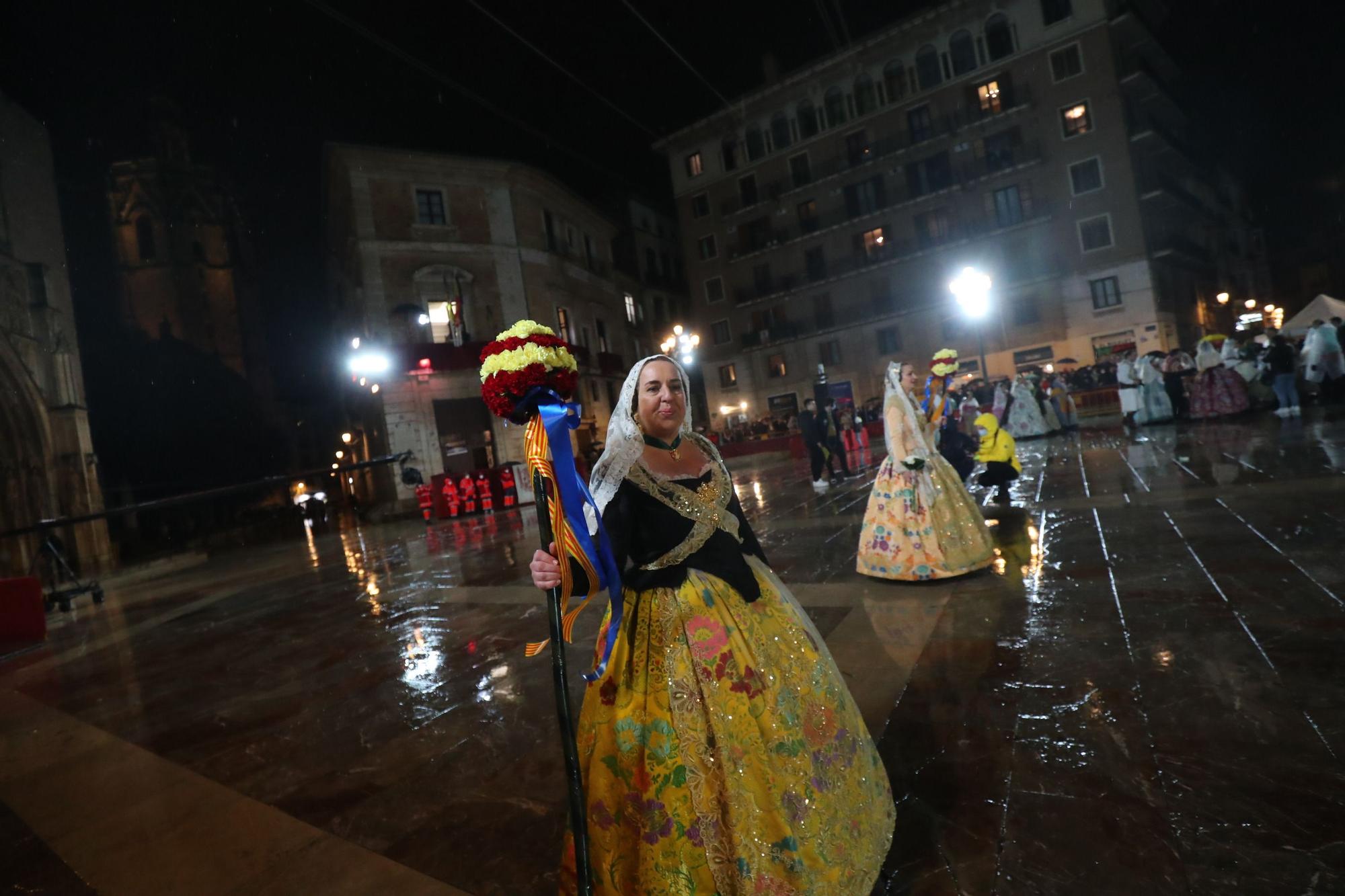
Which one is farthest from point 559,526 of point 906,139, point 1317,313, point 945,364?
point 906,139

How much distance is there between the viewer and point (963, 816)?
2.10m

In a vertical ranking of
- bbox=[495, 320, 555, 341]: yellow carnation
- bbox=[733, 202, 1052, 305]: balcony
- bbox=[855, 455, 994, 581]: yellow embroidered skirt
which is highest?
bbox=[733, 202, 1052, 305]: balcony

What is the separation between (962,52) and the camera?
29609 mm

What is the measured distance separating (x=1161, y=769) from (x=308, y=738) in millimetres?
4127

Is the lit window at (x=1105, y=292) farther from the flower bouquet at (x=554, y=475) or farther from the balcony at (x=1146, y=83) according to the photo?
the flower bouquet at (x=554, y=475)

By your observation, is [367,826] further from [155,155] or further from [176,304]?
[155,155]

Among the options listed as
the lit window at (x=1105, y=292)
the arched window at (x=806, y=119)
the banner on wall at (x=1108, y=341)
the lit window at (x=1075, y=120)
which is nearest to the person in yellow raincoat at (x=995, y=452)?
the banner on wall at (x=1108, y=341)

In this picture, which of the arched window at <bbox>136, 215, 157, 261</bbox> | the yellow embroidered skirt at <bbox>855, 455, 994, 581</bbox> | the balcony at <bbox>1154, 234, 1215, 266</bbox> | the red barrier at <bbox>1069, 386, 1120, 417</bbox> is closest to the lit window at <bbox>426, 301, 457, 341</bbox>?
the yellow embroidered skirt at <bbox>855, 455, 994, 581</bbox>

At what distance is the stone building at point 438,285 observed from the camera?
22484 mm

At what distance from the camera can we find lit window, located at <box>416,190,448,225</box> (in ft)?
78.2

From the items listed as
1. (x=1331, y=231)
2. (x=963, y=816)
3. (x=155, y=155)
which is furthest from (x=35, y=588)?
(x=1331, y=231)

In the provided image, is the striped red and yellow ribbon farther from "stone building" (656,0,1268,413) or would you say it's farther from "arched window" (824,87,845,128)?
"arched window" (824,87,845,128)

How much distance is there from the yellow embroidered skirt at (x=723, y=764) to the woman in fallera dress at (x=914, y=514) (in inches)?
123

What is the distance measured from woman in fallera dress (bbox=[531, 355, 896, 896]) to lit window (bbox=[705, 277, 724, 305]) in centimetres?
3720
